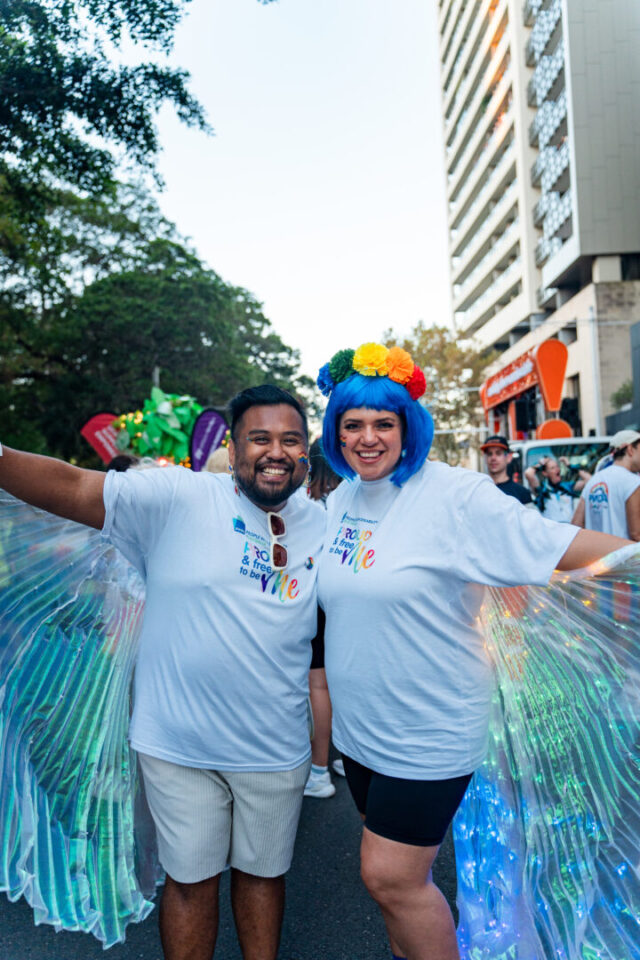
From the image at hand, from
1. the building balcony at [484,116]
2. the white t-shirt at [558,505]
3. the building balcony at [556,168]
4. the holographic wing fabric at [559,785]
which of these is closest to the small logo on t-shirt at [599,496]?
the white t-shirt at [558,505]

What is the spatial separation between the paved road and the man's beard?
5.02ft

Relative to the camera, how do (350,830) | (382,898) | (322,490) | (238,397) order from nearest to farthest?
(382,898) < (238,397) < (350,830) < (322,490)

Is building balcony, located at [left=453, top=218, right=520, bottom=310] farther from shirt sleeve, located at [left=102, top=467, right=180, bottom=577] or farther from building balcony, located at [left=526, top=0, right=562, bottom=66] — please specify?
shirt sleeve, located at [left=102, top=467, right=180, bottom=577]

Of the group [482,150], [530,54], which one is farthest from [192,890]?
[482,150]

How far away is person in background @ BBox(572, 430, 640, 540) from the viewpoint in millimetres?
4988

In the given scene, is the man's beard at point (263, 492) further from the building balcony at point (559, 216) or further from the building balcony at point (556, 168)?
the building balcony at point (556, 168)

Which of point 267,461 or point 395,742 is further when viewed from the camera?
point 267,461

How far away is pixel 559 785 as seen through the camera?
2.27 meters

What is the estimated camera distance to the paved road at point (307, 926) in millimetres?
2598

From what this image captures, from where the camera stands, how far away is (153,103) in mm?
7004

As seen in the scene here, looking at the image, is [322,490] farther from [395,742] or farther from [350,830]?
[395,742]

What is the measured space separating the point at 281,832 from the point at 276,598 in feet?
2.22

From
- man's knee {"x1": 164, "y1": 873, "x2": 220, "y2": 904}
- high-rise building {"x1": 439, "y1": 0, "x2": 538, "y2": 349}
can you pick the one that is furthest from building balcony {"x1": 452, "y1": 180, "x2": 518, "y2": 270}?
man's knee {"x1": 164, "y1": 873, "x2": 220, "y2": 904}

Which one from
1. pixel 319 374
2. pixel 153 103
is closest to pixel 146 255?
pixel 153 103
